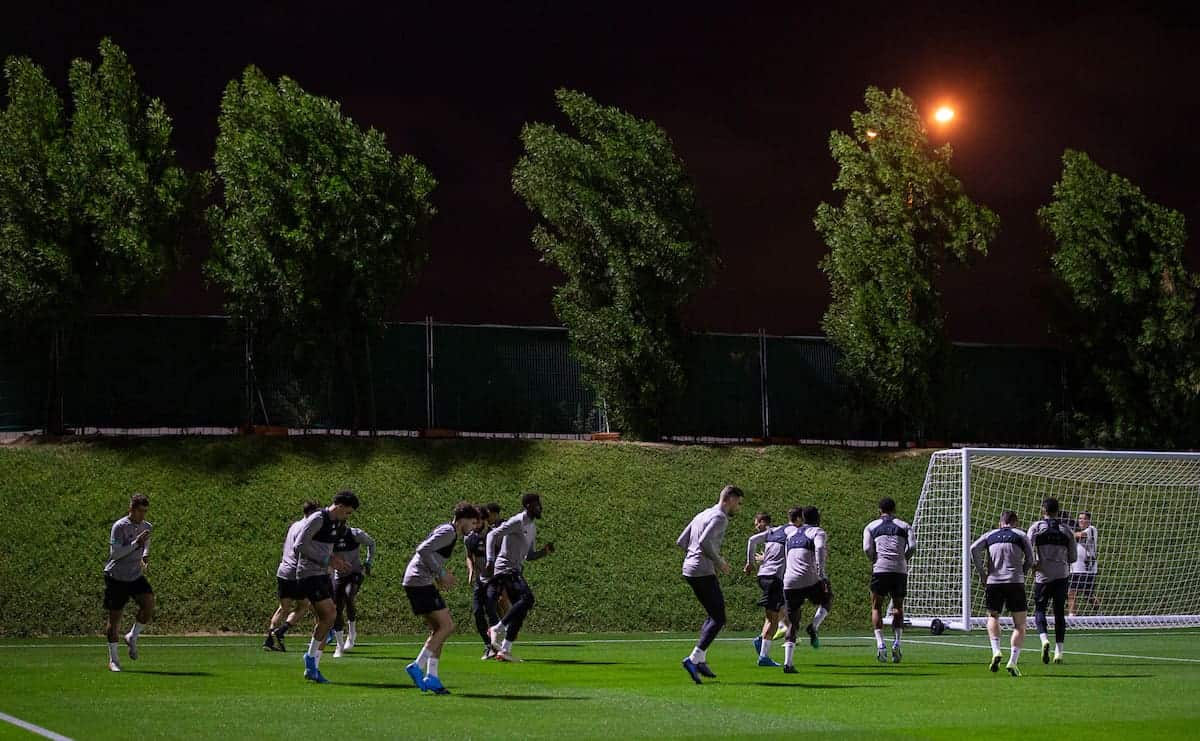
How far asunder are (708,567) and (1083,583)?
18689mm

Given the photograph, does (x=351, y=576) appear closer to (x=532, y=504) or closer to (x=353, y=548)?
(x=353, y=548)

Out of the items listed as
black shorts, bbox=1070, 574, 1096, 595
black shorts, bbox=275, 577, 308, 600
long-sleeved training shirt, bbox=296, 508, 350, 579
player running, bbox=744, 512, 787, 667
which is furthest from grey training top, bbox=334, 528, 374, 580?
black shorts, bbox=1070, 574, 1096, 595

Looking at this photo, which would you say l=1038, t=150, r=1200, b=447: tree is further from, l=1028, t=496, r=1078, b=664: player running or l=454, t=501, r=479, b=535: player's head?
l=454, t=501, r=479, b=535: player's head

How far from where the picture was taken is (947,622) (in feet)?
90.7

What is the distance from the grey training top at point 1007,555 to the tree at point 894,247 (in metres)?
20.1

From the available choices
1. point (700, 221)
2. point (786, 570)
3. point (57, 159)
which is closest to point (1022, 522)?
point (700, 221)

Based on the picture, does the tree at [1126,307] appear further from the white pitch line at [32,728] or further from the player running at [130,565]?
the white pitch line at [32,728]

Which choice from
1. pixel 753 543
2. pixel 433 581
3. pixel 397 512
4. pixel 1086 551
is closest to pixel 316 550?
pixel 433 581

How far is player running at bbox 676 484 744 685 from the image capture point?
16.8m

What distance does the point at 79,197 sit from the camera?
110 ft

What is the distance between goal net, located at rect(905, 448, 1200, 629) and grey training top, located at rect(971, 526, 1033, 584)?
406 inches

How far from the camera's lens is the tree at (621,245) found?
37031 millimetres

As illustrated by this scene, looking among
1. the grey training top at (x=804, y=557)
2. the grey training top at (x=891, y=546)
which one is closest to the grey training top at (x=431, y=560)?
the grey training top at (x=804, y=557)

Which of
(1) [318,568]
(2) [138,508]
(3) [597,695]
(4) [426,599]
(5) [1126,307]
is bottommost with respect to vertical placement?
(3) [597,695]
